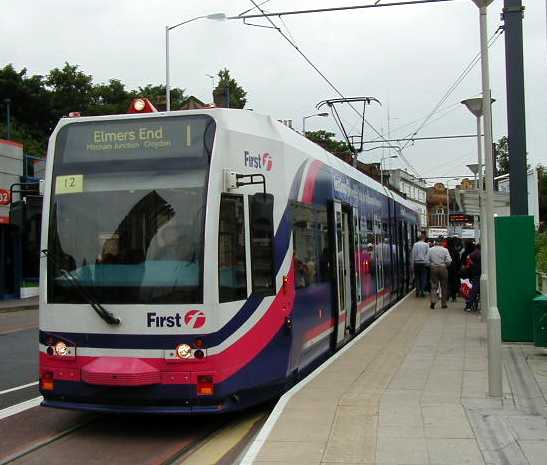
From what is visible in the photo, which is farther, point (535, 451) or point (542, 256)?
point (542, 256)

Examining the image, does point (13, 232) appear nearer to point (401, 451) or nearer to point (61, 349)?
point (61, 349)

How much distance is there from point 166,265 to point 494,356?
3572mm

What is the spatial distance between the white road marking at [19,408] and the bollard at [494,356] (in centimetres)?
518

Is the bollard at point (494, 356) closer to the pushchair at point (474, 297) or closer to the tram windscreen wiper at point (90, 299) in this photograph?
the tram windscreen wiper at point (90, 299)

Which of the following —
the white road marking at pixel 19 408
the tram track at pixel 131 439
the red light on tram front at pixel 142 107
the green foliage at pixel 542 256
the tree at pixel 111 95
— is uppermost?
the tree at pixel 111 95

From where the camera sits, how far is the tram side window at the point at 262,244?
23.0ft

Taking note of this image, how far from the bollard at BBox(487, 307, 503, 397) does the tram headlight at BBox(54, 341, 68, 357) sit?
4.34m

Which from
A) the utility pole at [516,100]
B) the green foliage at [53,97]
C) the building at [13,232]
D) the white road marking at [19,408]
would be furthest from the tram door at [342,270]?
the green foliage at [53,97]

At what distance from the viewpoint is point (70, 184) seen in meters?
7.00

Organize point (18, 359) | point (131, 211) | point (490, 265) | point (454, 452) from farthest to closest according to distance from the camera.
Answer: point (18, 359) < point (490, 265) < point (131, 211) < point (454, 452)

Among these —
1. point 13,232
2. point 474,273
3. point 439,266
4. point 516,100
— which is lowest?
point 474,273

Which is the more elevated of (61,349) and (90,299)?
(90,299)

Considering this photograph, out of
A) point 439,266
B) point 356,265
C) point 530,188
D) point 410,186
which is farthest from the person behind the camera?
point 410,186

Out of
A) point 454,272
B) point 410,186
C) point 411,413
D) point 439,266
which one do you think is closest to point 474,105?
point 439,266
